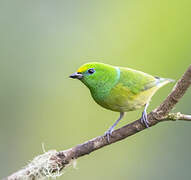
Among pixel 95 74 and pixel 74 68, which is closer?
pixel 95 74

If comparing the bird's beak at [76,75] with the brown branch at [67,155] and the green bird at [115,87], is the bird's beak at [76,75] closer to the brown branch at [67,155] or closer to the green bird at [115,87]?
the green bird at [115,87]

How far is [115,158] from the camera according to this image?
245 inches

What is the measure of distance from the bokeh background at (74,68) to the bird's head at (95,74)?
2.28 meters

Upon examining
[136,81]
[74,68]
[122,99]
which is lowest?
[74,68]

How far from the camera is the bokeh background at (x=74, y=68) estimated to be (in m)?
6.04

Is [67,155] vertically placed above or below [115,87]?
below

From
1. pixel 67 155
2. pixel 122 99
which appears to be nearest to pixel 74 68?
pixel 122 99

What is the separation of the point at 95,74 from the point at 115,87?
257mm

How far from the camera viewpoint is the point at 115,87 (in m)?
3.90

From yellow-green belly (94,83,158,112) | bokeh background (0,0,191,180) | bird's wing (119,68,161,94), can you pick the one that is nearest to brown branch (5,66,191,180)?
yellow-green belly (94,83,158,112)

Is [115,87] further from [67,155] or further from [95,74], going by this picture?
[67,155]

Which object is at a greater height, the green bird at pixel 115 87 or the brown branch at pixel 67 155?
the green bird at pixel 115 87

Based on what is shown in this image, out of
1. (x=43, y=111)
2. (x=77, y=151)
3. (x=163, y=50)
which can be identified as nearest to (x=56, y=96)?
(x=43, y=111)

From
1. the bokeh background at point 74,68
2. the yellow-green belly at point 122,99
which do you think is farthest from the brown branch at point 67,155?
the bokeh background at point 74,68
